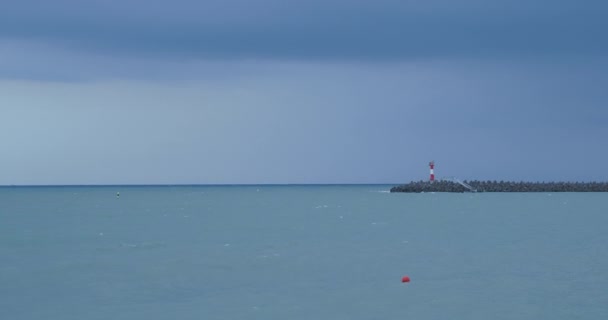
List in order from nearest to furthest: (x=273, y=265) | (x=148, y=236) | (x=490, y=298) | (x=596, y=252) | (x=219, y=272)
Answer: (x=490, y=298) → (x=219, y=272) → (x=273, y=265) → (x=596, y=252) → (x=148, y=236)

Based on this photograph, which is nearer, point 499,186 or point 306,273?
point 306,273

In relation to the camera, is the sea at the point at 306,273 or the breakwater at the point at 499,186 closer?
the sea at the point at 306,273

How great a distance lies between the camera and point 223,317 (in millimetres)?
16281

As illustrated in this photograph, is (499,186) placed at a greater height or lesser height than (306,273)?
greater

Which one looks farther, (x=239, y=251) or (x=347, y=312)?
(x=239, y=251)

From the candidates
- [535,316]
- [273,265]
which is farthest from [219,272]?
[535,316]

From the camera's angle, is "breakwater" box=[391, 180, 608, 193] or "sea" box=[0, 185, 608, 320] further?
"breakwater" box=[391, 180, 608, 193]

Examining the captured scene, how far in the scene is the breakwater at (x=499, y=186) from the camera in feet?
349

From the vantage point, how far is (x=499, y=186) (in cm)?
11044

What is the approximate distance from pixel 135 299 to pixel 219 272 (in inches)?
173

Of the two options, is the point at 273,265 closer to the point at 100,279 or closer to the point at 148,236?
the point at 100,279

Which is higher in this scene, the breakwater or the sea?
the breakwater

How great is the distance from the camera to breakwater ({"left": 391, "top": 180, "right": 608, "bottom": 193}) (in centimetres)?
10650

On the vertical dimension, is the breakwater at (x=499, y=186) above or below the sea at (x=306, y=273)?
above
